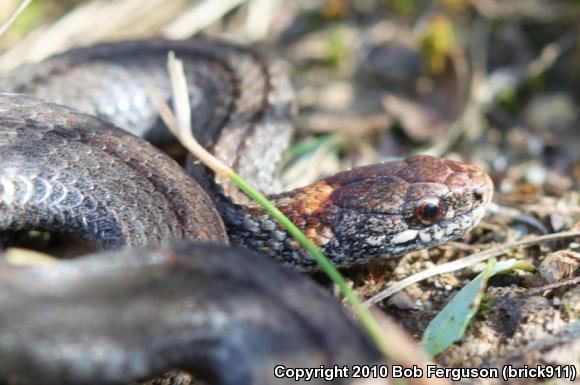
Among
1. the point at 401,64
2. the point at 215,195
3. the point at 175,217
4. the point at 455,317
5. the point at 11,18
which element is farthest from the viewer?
the point at 401,64

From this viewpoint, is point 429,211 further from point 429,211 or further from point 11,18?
point 11,18

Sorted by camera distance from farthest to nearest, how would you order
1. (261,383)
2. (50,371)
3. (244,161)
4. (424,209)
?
(244,161) → (424,209) → (261,383) → (50,371)

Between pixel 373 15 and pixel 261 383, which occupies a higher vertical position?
pixel 373 15

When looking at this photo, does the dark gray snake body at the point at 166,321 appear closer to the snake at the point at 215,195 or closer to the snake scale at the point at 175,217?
the snake scale at the point at 175,217

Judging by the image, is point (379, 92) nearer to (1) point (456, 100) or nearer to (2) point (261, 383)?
(1) point (456, 100)

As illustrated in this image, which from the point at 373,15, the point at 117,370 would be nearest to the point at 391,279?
the point at 117,370

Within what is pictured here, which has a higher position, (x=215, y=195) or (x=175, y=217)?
(x=215, y=195)

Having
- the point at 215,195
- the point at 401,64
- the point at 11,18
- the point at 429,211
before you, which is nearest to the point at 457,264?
the point at 429,211
